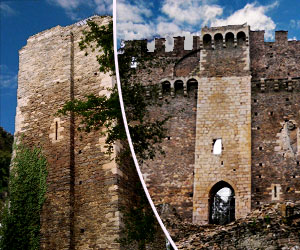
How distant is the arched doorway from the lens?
187cm

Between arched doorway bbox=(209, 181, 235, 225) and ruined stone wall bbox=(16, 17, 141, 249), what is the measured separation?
4.21 m

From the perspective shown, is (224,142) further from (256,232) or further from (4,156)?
(4,156)

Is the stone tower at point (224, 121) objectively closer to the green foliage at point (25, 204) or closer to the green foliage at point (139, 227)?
the green foliage at point (139, 227)

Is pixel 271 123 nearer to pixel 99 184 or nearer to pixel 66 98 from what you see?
pixel 99 184

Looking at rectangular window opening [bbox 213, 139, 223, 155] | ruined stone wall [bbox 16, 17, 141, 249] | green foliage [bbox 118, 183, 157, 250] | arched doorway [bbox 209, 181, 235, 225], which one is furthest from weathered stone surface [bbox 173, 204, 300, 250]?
ruined stone wall [bbox 16, 17, 141, 249]

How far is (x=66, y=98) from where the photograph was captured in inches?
317

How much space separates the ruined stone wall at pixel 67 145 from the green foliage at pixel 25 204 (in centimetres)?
12

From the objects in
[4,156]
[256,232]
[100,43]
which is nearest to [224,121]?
[256,232]

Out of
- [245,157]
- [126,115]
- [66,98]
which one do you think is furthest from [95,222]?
[245,157]

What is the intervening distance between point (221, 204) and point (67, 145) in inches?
232

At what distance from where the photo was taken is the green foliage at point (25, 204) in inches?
303

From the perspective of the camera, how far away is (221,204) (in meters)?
1.93

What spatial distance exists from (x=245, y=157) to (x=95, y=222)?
5473 mm

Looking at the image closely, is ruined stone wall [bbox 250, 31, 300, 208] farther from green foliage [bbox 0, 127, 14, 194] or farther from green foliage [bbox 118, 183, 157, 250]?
green foliage [bbox 0, 127, 14, 194]
